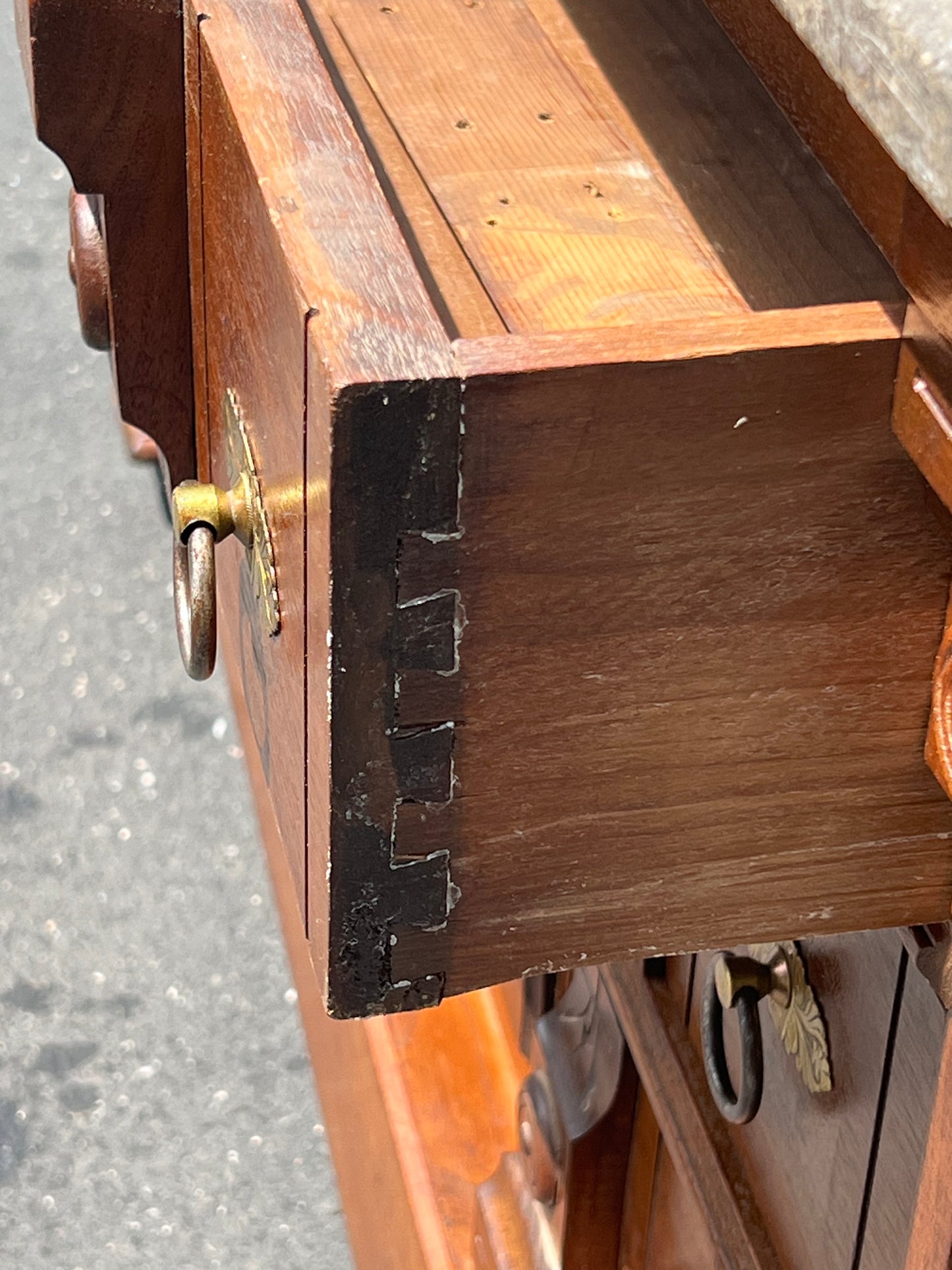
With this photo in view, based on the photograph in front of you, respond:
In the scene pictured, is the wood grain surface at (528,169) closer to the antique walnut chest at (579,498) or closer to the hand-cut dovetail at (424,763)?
the antique walnut chest at (579,498)

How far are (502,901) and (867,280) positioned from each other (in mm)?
239

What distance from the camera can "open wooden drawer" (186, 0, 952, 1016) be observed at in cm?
52

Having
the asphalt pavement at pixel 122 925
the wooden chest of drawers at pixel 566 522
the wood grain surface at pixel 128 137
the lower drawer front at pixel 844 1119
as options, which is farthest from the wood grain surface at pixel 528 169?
the asphalt pavement at pixel 122 925

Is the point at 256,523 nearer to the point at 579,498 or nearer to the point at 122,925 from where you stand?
the point at 579,498

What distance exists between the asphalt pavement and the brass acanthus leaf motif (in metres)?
0.87

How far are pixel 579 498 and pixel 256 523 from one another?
19 centimetres

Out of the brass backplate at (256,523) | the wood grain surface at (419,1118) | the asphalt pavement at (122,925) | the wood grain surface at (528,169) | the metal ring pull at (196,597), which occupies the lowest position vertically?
the asphalt pavement at (122,925)

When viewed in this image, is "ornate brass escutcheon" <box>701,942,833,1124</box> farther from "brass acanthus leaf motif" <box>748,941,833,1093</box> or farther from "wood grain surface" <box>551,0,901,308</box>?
"wood grain surface" <box>551,0,901,308</box>

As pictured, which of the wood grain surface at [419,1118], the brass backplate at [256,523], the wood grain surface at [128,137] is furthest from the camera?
the wood grain surface at [419,1118]

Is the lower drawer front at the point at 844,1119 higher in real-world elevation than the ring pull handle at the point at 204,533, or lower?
lower

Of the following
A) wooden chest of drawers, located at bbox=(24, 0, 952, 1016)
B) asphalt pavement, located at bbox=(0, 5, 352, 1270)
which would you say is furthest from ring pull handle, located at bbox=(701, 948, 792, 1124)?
asphalt pavement, located at bbox=(0, 5, 352, 1270)

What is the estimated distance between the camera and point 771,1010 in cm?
90

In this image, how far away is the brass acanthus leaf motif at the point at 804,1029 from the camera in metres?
0.83

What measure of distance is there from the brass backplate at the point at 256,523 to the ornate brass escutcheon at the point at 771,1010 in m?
0.31
